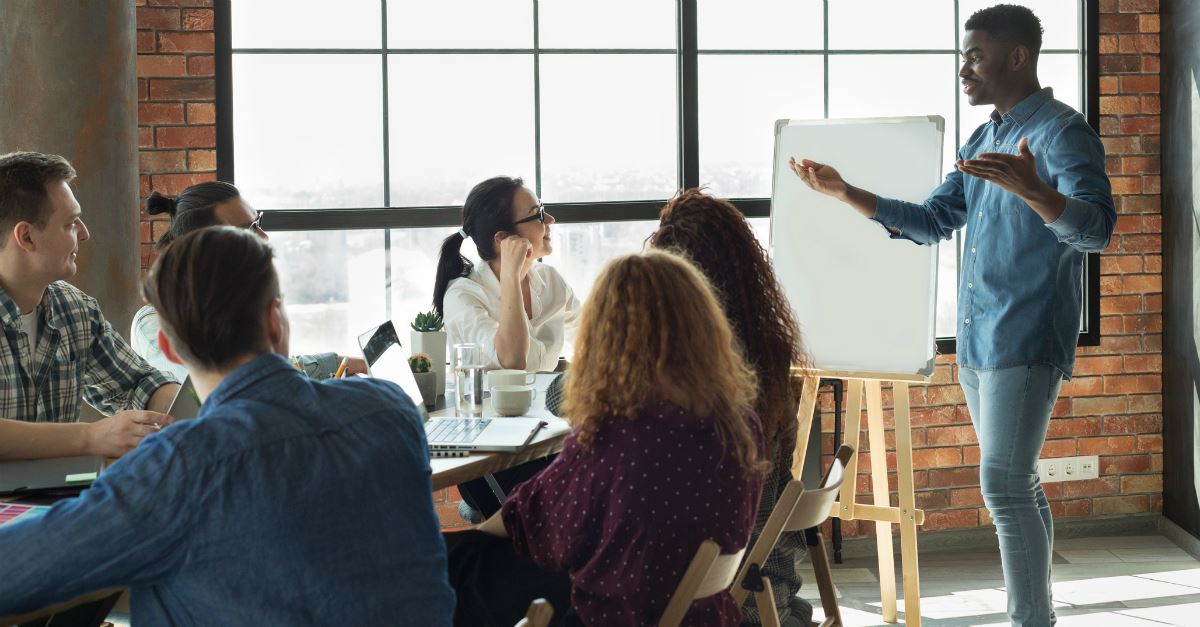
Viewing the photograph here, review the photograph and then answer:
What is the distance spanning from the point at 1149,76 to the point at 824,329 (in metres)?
1.73

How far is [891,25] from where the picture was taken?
404 centimetres

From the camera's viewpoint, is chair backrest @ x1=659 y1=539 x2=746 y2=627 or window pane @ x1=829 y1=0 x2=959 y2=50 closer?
chair backrest @ x1=659 y1=539 x2=746 y2=627

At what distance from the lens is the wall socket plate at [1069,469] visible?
4.04 meters

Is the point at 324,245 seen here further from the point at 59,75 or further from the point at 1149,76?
the point at 1149,76

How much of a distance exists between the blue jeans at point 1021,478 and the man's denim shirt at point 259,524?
1771mm

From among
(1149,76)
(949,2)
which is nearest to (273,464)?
(949,2)

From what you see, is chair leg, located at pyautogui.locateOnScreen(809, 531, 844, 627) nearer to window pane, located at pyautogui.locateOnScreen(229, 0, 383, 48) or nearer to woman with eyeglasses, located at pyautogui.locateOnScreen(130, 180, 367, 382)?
woman with eyeglasses, located at pyautogui.locateOnScreen(130, 180, 367, 382)

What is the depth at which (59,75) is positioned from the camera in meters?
3.01

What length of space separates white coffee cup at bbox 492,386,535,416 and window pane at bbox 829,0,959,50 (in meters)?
2.33

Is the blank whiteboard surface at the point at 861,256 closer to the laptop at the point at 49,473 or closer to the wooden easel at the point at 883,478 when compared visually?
the wooden easel at the point at 883,478

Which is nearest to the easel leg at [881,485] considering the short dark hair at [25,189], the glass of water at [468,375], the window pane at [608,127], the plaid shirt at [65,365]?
the window pane at [608,127]

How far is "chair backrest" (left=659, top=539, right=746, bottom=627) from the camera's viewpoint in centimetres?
149

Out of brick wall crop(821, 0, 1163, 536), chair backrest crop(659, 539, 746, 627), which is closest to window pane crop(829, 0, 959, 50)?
brick wall crop(821, 0, 1163, 536)

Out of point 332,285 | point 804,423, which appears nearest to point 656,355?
point 804,423
